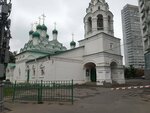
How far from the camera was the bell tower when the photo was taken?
2800cm

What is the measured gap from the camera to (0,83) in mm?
8102

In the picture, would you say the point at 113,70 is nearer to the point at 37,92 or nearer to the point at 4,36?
the point at 37,92

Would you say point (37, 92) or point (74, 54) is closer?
point (37, 92)

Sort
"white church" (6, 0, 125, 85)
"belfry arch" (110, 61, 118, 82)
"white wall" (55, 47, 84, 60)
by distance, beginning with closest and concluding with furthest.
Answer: "white church" (6, 0, 125, 85) → "white wall" (55, 47, 84, 60) → "belfry arch" (110, 61, 118, 82)

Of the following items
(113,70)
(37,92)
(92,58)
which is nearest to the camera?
(37,92)

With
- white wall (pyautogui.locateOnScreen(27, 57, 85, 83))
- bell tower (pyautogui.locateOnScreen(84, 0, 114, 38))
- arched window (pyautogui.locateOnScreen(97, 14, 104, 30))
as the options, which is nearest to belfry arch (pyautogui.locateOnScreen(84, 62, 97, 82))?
white wall (pyautogui.locateOnScreen(27, 57, 85, 83))

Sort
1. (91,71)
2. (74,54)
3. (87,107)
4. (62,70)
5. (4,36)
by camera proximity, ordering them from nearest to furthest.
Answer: (4,36)
(87,107)
(62,70)
(74,54)
(91,71)

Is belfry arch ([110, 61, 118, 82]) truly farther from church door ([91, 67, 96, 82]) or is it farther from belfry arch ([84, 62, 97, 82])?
church door ([91, 67, 96, 82])

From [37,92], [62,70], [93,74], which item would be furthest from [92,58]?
[37,92]

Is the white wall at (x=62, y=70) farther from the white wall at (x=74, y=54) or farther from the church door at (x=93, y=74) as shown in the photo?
the church door at (x=93, y=74)

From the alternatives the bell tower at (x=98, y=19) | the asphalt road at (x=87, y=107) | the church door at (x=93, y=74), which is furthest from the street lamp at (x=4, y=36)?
the church door at (x=93, y=74)

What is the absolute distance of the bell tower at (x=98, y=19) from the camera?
28000 millimetres

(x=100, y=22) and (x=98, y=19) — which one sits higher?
(x=98, y=19)

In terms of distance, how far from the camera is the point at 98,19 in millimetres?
28875
